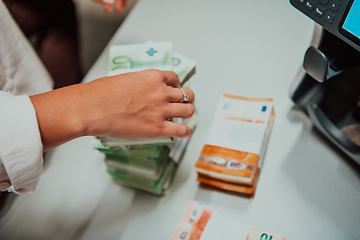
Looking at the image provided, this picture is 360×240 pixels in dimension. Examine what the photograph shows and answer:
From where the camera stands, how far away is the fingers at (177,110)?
1.77ft

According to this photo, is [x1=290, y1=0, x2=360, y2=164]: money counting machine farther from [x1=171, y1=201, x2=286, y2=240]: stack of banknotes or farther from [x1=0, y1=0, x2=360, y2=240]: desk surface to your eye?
[x1=171, y1=201, x2=286, y2=240]: stack of banknotes

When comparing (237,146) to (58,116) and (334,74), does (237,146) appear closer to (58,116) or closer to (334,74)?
(334,74)

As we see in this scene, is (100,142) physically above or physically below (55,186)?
above

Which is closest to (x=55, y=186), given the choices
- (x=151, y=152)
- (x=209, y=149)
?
(x=151, y=152)

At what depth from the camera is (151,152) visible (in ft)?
1.90

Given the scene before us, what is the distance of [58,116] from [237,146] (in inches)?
13.6

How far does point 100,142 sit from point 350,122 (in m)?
0.51

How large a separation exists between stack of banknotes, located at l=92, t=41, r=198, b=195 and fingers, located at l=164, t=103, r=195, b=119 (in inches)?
2.7

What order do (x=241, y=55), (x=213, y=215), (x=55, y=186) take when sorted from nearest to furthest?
(x=213, y=215) < (x=55, y=186) < (x=241, y=55)

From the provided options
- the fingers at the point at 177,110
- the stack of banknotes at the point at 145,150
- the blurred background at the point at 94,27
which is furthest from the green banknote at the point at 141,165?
the blurred background at the point at 94,27

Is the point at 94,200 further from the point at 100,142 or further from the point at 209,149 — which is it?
the point at 209,149

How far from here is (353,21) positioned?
0.45m

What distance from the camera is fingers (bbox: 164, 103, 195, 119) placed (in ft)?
1.77

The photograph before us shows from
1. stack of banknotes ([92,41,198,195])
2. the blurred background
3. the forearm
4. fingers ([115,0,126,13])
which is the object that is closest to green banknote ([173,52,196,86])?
stack of banknotes ([92,41,198,195])
